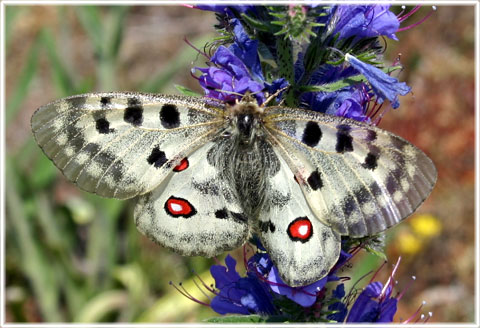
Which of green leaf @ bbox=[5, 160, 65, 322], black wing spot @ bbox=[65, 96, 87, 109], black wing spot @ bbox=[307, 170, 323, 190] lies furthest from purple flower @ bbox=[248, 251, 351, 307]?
green leaf @ bbox=[5, 160, 65, 322]

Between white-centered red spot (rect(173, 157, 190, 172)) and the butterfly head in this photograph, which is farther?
white-centered red spot (rect(173, 157, 190, 172))

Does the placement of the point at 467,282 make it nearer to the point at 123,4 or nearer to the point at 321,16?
the point at 123,4

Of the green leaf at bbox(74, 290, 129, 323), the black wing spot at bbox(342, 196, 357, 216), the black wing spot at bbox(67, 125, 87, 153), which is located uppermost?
the black wing spot at bbox(67, 125, 87, 153)

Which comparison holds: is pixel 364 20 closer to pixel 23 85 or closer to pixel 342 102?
pixel 342 102

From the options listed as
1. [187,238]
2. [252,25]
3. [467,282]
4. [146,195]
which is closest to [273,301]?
[187,238]

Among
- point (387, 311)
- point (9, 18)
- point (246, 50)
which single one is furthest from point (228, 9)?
point (9, 18)

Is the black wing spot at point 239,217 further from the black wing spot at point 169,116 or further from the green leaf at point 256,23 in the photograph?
the green leaf at point 256,23

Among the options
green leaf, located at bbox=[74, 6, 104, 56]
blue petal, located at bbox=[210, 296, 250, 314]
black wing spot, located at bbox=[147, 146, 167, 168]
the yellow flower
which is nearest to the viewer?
black wing spot, located at bbox=[147, 146, 167, 168]

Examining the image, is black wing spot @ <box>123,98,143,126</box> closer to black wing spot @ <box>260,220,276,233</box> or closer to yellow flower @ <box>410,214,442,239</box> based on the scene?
black wing spot @ <box>260,220,276,233</box>
